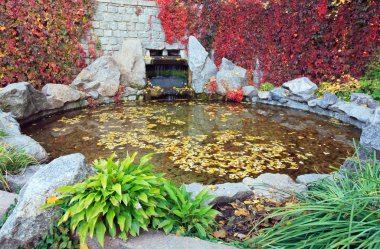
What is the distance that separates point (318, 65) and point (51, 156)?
7917 mm

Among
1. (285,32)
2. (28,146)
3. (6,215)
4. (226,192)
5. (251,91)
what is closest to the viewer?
(6,215)

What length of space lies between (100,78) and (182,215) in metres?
8.21

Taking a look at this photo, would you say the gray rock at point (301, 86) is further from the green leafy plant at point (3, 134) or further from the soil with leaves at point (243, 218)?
the green leafy plant at point (3, 134)

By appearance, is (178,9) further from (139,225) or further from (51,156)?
(139,225)

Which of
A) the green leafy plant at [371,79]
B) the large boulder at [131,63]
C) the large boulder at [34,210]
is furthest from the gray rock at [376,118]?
the large boulder at [131,63]

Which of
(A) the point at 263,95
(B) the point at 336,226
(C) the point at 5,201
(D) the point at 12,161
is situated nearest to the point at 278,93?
(A) the point at 263,95

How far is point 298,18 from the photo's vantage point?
9.59 meters

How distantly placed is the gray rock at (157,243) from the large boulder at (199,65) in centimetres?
912

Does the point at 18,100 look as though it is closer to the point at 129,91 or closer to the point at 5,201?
the point at 129,91

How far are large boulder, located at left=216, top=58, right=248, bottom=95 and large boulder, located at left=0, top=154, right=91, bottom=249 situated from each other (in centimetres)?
851

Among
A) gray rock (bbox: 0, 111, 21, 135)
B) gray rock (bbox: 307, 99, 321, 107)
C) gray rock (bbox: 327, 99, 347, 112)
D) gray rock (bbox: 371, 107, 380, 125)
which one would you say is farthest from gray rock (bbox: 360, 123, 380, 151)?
gray rock (bbox: 0, 111, 21, 135)

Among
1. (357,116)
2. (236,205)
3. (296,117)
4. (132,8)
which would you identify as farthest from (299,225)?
(132,8)

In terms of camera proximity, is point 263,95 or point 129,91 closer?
point 263,95

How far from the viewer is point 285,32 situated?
397 inches
